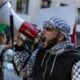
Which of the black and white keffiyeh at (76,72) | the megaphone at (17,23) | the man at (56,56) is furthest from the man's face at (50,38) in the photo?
the megaphone at (17,23)

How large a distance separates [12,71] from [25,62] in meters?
0.97

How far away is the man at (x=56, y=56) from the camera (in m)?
4.27

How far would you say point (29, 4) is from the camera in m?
30.5

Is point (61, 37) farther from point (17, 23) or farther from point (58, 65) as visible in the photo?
point (17, 23)

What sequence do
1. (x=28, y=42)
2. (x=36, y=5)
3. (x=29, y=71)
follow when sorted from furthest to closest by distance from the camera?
(x=36, y=5)
(x=28, y=42)
(x=29, y=71)

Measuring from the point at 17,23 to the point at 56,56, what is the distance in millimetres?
1843

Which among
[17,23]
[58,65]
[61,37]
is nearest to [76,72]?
[58,65]

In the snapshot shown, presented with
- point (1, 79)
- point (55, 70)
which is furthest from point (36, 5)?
point (55, 70)

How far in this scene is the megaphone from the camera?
5941 mm

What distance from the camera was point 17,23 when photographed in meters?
→ 6.14

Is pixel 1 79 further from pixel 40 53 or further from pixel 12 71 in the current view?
pixel 40 53

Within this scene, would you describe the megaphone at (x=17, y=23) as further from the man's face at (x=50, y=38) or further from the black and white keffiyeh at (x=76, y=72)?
the black and white keffiyeh at (x=76, y=72)

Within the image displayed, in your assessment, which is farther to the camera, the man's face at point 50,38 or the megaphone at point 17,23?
the megaphone at point 17,23

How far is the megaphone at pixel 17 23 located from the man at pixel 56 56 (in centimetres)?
139
